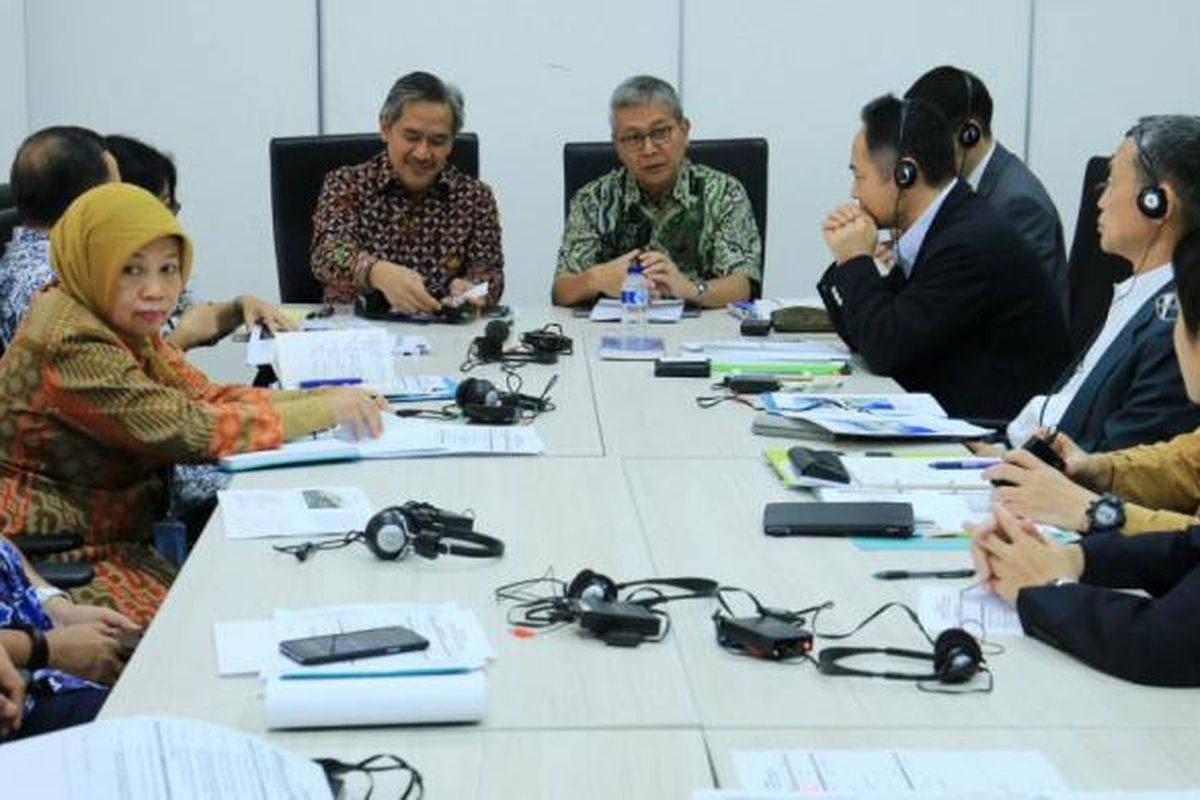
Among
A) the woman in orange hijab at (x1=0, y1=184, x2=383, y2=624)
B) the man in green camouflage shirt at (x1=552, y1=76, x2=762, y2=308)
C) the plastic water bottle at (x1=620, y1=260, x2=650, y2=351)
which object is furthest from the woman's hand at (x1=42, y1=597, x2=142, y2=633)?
the man in green camouflage shirt at (x1=552, y1=76, x2=762, y2=308)

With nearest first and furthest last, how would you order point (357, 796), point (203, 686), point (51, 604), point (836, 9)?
point (357, 796), point (203, 686), point (51, 604), point (836, 9)

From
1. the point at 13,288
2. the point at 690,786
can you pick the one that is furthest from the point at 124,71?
the point at 690,786

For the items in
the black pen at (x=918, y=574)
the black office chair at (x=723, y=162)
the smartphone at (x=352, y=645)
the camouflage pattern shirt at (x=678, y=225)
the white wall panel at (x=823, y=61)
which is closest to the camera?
the smartphone at (x=352, y=645)

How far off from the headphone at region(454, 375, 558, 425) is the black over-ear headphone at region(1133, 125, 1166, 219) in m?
1.15

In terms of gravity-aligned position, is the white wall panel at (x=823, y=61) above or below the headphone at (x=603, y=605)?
above

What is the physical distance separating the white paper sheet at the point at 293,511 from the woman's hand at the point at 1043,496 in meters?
0.94

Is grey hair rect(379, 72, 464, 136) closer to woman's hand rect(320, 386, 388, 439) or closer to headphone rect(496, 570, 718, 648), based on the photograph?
woman's hand rect(320, 386, 388, 439)

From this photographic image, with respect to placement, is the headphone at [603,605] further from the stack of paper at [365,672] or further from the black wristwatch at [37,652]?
the black wristwatch at [37,652]

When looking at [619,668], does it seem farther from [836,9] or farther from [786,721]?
[836,9]

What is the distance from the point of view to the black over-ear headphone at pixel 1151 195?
3039 mm

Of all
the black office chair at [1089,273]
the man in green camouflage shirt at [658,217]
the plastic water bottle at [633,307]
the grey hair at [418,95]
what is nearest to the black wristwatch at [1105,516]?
the plastic water bottle at [633,307]

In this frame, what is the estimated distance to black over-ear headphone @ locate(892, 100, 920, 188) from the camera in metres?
3.84

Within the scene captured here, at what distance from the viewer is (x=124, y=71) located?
5926mm

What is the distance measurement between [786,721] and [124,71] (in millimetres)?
4701
